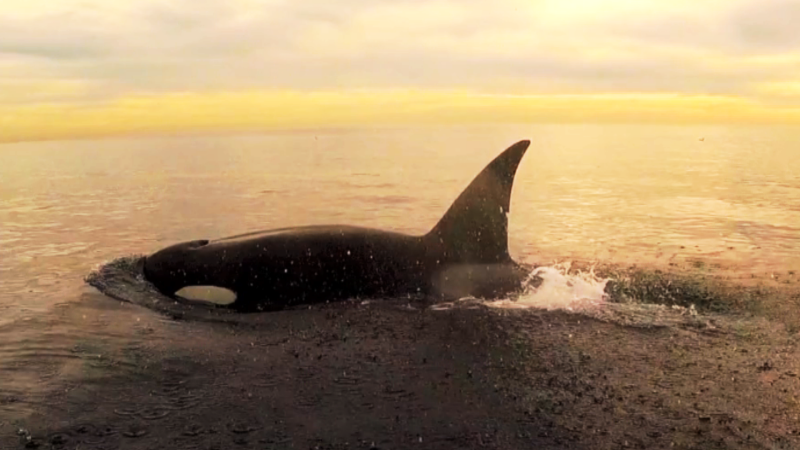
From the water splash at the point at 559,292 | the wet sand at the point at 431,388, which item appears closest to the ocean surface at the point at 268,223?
the wet sand at the point at 431,388

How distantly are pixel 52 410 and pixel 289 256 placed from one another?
17.8 ft

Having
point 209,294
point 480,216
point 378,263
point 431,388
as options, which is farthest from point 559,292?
point 209,294

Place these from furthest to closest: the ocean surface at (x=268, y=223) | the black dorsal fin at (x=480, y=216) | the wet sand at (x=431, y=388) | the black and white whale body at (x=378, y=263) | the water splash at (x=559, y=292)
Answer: the black dorsal fin at (x=480, y=216), the black and white whale body at (x=378, y=263), the water splash at (x=559, y=292), the ocean surface at (x=268, y=223), the wet sand at (x=431, y=388)

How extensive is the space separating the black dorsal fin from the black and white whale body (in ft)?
0.05

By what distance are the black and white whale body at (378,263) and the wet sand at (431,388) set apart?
1.30m

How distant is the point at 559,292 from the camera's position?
450 inches

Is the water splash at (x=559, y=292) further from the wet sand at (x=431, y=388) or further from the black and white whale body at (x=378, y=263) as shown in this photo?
the wet sand at (x=431, y=388)

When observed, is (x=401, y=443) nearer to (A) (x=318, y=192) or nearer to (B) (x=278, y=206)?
(B) (x=278, y=206)

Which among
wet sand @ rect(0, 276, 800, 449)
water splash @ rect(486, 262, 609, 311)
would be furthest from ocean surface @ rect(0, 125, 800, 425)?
water splash @ rect(486, 262, 609, 311)

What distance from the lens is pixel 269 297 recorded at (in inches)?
444

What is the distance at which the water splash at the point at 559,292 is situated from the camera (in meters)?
10.8

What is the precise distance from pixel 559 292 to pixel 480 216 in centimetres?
181

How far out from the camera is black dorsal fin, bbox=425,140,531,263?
1148cm

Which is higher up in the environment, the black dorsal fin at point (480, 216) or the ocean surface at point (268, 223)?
the black dorsal fin at point (480, 216)
